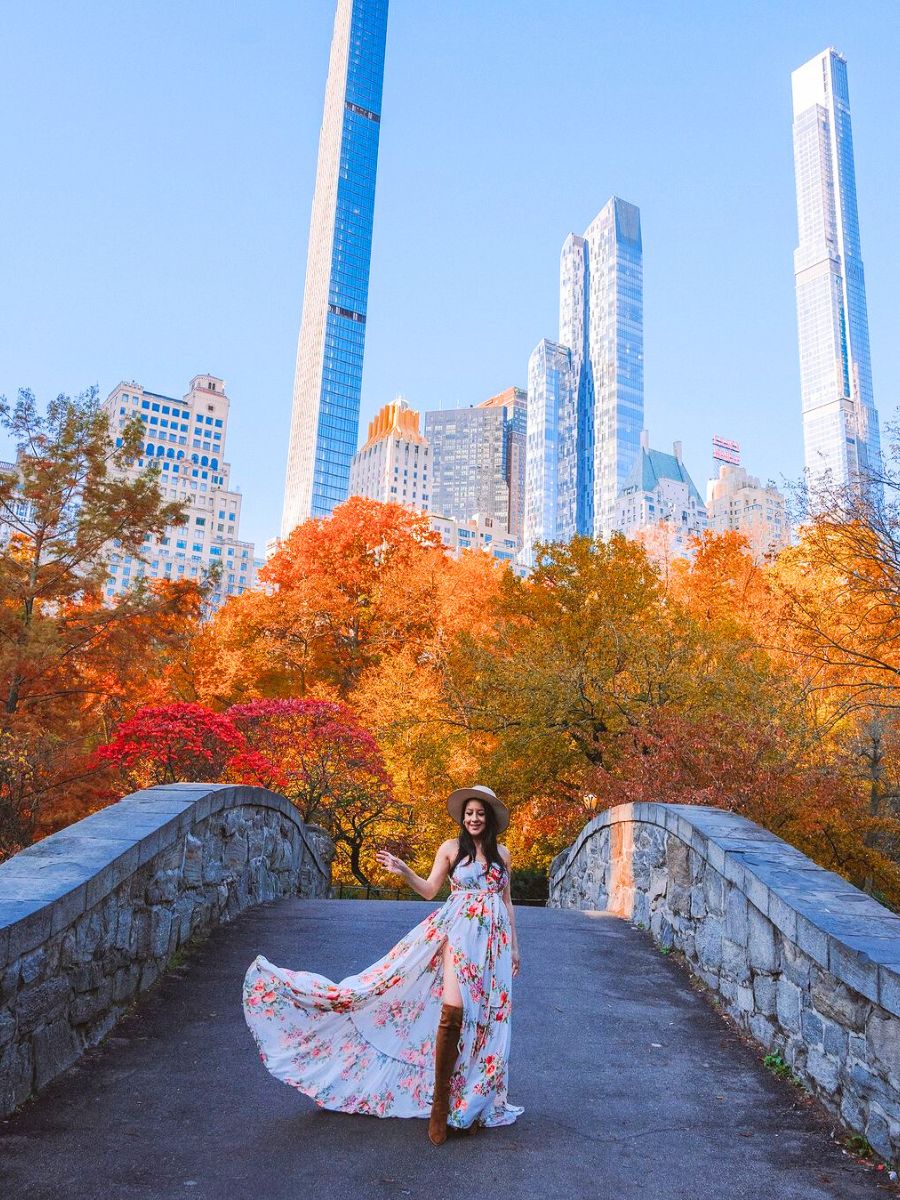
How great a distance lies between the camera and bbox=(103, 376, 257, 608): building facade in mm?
118875

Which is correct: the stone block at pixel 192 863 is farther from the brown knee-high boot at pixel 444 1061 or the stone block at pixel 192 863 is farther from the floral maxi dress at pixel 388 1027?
the brown knee-high boot at pixel 444 1061

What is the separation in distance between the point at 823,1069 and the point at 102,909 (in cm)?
358

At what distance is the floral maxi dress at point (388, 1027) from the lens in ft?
12.6

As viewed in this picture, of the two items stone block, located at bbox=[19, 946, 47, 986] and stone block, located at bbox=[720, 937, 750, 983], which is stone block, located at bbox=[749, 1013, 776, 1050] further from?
stone block, located at bbox=[19, 946, 47, 986]

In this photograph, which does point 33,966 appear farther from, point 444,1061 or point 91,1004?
point 444,1061

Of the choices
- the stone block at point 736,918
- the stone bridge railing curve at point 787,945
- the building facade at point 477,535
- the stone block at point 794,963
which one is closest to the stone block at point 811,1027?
the stone bridge railing curve at point 787,945

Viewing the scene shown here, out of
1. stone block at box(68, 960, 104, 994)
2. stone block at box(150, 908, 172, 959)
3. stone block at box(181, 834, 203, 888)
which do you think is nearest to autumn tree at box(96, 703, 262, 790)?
stone block at box(181, 834, 203, 888)

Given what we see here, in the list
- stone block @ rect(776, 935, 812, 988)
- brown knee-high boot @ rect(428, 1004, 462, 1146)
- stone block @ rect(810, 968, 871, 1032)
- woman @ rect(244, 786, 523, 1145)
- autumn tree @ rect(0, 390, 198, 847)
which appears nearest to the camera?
brown knee-high boot @ rect(428, 1004, 462, 1146)

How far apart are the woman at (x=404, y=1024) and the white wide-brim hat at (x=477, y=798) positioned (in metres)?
0.38

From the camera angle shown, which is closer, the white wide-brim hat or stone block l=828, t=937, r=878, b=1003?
stone block l=828, t=937, r=878, b=1003

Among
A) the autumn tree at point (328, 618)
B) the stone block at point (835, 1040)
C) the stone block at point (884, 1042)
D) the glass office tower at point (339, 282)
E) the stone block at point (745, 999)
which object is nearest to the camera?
the stone block at point (884, 1042)

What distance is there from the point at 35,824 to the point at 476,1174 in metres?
8.46

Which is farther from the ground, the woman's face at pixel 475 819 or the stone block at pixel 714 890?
the woman's face at pixel 475 819

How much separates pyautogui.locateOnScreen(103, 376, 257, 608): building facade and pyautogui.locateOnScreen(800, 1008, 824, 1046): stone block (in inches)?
4405
